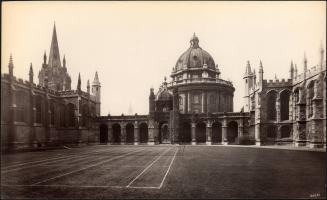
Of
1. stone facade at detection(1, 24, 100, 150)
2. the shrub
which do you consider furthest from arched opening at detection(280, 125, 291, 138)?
stone facade at detection(1, 24, 100, 150)

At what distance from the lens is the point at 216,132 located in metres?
58.2

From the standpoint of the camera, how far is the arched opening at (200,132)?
5772 centimetres

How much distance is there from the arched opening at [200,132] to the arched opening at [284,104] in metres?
15.5

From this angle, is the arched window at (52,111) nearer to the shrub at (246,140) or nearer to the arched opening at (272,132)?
the shrub at (246,140)

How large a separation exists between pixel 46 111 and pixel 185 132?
25.0 meters

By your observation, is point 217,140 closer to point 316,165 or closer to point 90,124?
point 90,124

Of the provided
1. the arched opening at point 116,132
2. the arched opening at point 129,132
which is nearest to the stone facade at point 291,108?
the arched opening at point 129,132

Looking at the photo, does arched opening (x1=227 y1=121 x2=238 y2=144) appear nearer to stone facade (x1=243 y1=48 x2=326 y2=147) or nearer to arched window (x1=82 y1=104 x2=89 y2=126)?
stone facade (x1=243 y1=48 x2=326 y2=147)

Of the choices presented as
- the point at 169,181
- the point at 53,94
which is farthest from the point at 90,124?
the point at 169,181

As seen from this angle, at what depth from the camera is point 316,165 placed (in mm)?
17984

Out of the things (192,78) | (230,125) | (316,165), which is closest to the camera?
(316,165)

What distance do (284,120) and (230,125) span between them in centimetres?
1161

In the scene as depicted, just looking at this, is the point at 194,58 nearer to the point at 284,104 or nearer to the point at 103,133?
the point at 103,133

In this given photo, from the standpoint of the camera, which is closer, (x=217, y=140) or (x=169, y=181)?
(x=169, y=181)
